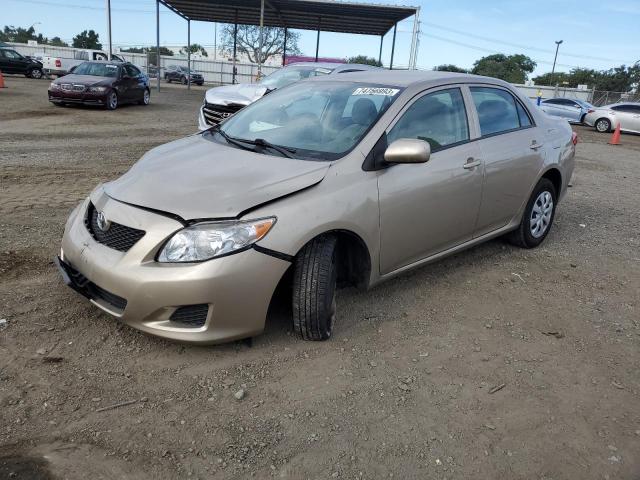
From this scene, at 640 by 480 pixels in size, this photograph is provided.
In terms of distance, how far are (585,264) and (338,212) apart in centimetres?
316

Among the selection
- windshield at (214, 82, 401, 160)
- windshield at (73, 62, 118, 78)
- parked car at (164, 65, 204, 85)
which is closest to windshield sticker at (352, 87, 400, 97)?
windshield at (214, 82, 401, 160)

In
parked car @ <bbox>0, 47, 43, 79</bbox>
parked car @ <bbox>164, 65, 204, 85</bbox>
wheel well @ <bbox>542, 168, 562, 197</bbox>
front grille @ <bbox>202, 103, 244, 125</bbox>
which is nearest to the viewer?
wheel well @ <bbox>542, 168, 562, 197</bbox>

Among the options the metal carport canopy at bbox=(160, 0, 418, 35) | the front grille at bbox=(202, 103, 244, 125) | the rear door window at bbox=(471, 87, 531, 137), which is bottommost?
the front grille at bbox=(202, 103, 244, 125)

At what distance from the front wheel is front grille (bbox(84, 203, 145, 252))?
554 inches

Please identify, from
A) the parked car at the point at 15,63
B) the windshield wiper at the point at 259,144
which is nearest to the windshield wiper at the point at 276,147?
the windshield wiper at the point at 259,144

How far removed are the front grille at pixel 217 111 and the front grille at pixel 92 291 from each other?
20.2 ft

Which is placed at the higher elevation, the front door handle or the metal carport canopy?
the metal carport canopy

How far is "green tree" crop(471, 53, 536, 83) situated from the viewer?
3000 inches

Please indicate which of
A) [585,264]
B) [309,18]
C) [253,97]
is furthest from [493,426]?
[309,18]

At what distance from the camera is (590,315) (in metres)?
4.05

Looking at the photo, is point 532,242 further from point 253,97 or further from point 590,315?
point 253,97

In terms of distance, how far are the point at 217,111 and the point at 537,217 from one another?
231 inches

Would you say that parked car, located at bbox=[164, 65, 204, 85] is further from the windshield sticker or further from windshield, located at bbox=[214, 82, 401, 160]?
the windshield sticker

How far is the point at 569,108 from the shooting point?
25844mm
